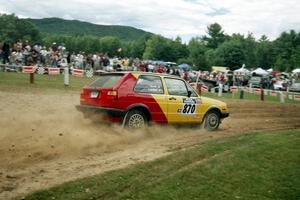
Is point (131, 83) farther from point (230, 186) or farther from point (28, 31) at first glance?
point (28, 31)

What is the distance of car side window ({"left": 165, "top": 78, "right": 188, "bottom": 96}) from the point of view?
422 inches

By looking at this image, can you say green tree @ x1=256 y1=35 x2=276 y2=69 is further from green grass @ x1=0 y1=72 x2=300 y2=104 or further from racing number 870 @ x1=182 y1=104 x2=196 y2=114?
racing number 870 @ x1=182 y1=104 x2=196 y2=114

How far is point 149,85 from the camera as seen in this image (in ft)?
33.7

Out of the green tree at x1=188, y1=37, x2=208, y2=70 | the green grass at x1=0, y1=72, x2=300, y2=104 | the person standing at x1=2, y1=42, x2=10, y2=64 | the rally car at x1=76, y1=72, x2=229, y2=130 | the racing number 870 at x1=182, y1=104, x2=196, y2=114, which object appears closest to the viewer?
the rally car at x1=76, y1=72, x2=229, y2=130

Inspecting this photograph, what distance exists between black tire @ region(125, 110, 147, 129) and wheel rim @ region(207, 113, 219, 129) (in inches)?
102

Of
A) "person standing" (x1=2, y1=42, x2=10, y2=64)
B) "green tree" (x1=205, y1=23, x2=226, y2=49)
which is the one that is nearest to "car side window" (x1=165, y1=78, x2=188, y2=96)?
"person standing" (x1=2, y1=42, x2=10, y2=64)

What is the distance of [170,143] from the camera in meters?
9.16

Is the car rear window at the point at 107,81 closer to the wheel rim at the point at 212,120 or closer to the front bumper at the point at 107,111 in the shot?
the front bumper at the point at 107,111

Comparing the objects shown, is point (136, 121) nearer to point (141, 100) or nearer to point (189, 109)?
point (141, 100)

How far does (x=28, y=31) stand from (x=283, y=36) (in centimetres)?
8844

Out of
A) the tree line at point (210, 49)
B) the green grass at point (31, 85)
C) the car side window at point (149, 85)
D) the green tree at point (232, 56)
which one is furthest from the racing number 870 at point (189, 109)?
the green tree at point (232, 56)

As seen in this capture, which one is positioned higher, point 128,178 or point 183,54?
point 183,54

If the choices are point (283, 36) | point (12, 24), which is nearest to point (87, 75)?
point (283, 36)

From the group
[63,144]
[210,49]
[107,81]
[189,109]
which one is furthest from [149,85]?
[210,49]
